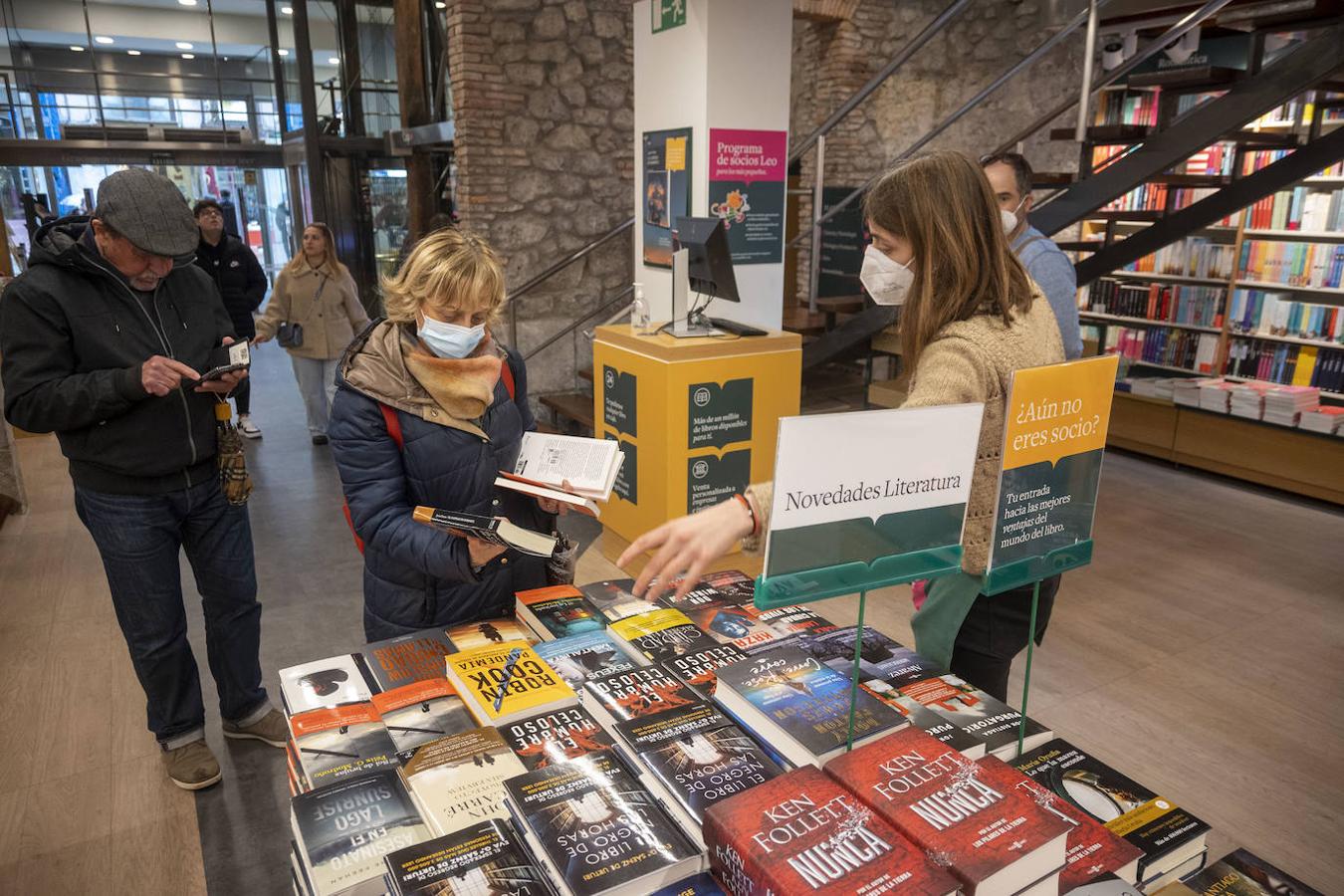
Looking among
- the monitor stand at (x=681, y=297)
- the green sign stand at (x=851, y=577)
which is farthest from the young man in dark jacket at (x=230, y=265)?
the green sign stand at (x=851, y=577)

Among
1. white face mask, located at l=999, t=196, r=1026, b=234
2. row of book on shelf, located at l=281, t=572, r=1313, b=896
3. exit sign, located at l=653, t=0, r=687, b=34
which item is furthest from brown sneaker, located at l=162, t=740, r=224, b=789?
exit sign, located at l=653, t=0, r=687, b=34

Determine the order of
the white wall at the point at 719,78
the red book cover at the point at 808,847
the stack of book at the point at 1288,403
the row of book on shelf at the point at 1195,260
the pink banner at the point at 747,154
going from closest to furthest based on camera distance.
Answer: the red book cover at the point at 808,847, the white wall at the point at 719,78, the pink banner at the point at 747,154, the stack of book at the point at 1288,403, the row of book on shelf at the point at 1195,260

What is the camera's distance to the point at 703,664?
5.08 feet

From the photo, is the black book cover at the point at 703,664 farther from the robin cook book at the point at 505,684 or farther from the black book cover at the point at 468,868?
the black book cover at the point at 468,868

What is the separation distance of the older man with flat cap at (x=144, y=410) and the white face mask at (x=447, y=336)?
2.27ft

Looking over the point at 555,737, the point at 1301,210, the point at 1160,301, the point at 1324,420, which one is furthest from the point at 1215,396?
the point at 555,737

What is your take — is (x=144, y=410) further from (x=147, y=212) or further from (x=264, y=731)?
(x=264, y=731)

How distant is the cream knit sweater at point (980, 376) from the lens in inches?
54.5

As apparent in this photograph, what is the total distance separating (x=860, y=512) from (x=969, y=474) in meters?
0.19

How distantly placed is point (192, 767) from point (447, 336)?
1.71 meters

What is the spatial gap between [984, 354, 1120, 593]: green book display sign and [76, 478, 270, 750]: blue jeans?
7.39 ft

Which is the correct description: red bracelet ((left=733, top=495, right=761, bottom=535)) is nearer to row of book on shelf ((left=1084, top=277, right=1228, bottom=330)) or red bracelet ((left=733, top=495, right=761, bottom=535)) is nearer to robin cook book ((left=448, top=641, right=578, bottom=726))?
robin cook book ((left=448, top=641, right=578, bottom=726))

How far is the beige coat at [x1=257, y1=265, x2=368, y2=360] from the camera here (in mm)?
5805

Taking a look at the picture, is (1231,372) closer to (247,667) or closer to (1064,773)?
(1064,773)
